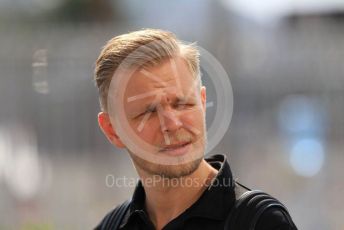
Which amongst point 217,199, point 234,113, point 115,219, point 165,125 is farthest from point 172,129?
point 234,113

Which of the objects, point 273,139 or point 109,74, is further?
point 273,139

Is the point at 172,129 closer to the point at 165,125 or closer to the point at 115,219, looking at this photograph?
the point at 165,125

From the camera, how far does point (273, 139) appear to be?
2012mm

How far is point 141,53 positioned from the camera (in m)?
0.91

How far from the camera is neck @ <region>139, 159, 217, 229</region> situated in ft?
3.05

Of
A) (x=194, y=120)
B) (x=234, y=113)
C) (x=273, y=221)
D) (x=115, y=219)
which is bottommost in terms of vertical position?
(x=234, y=113)

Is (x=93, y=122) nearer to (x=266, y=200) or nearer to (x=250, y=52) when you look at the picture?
(x=250, y=52)

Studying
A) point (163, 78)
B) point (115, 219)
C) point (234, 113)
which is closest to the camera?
point (163, 78)

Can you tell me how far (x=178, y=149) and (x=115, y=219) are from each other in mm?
220

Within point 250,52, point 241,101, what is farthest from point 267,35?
point 241,101

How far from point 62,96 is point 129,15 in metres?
0.39

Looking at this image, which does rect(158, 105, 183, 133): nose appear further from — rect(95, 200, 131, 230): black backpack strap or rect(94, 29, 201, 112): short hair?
rect(95, 200, 131, 230): black backpack strap

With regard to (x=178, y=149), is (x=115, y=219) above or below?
below

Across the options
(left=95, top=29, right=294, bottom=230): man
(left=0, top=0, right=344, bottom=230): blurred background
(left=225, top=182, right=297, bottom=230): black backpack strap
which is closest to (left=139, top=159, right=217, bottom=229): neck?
(left=95, top=29, right=294, bottom=230): man
